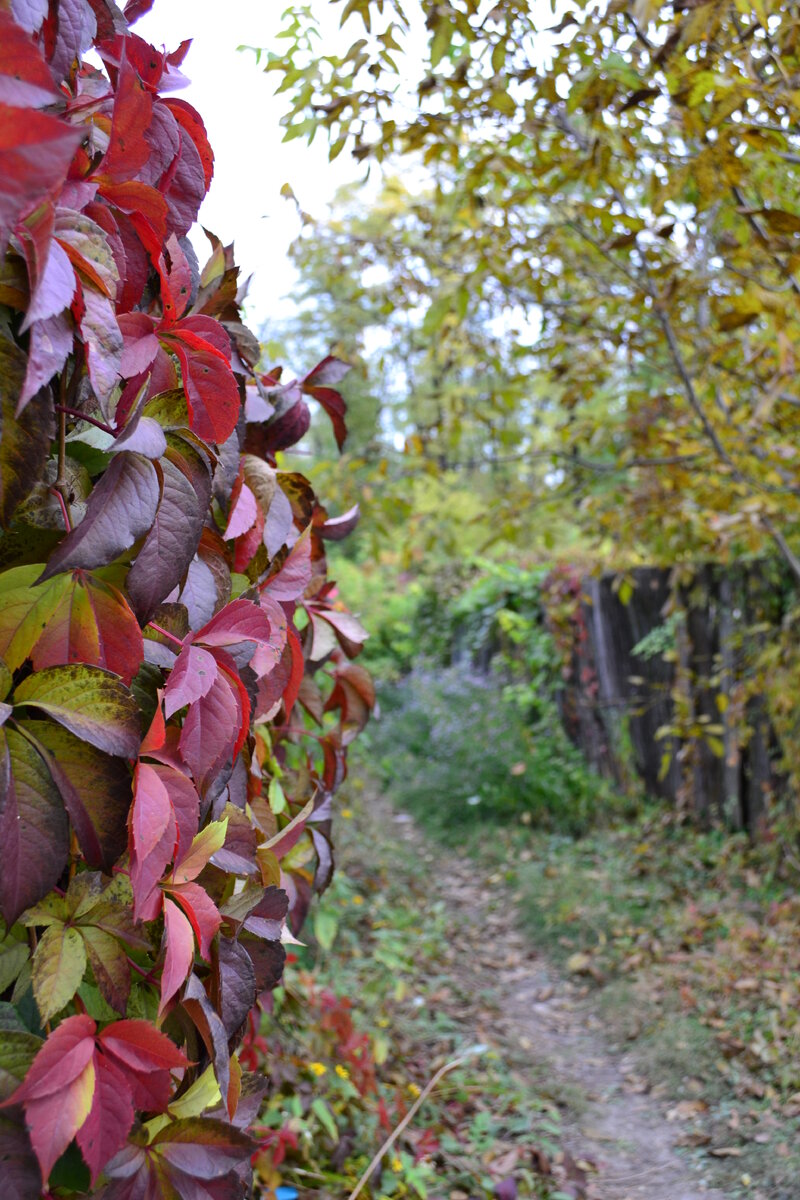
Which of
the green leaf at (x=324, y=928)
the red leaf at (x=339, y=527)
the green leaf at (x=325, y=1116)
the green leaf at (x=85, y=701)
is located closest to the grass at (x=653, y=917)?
the green leaf at (x=325, y=1116)

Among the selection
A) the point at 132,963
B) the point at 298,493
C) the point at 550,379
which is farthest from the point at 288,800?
the point at 550,379

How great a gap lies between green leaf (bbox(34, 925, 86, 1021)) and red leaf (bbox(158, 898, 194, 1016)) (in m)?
0.05

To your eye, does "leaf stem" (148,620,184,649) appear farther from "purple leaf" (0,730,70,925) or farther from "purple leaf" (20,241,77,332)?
"purple leaf" (20,241,77,332)

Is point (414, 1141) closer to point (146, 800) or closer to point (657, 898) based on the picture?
point (146, 800)

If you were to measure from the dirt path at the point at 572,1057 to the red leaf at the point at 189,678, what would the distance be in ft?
7.76

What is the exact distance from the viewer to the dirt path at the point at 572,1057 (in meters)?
2.61

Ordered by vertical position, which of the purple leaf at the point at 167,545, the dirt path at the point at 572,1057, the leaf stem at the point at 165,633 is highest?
the purple leaf at the point at 167,545

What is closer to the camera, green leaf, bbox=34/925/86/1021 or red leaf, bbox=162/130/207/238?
green leaf, bbox=34/925/86/1021

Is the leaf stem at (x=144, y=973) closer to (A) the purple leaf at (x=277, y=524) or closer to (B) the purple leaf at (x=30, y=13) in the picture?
(A) the purple leaf at (x=277, y=524)

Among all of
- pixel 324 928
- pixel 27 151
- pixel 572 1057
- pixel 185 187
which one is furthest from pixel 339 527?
pixel 572 1057

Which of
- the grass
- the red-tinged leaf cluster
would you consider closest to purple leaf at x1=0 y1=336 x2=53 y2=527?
the red-tinged leaf cluster

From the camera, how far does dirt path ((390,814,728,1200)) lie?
261 cm

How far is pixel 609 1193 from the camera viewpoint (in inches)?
99.0

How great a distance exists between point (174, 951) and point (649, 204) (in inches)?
109
